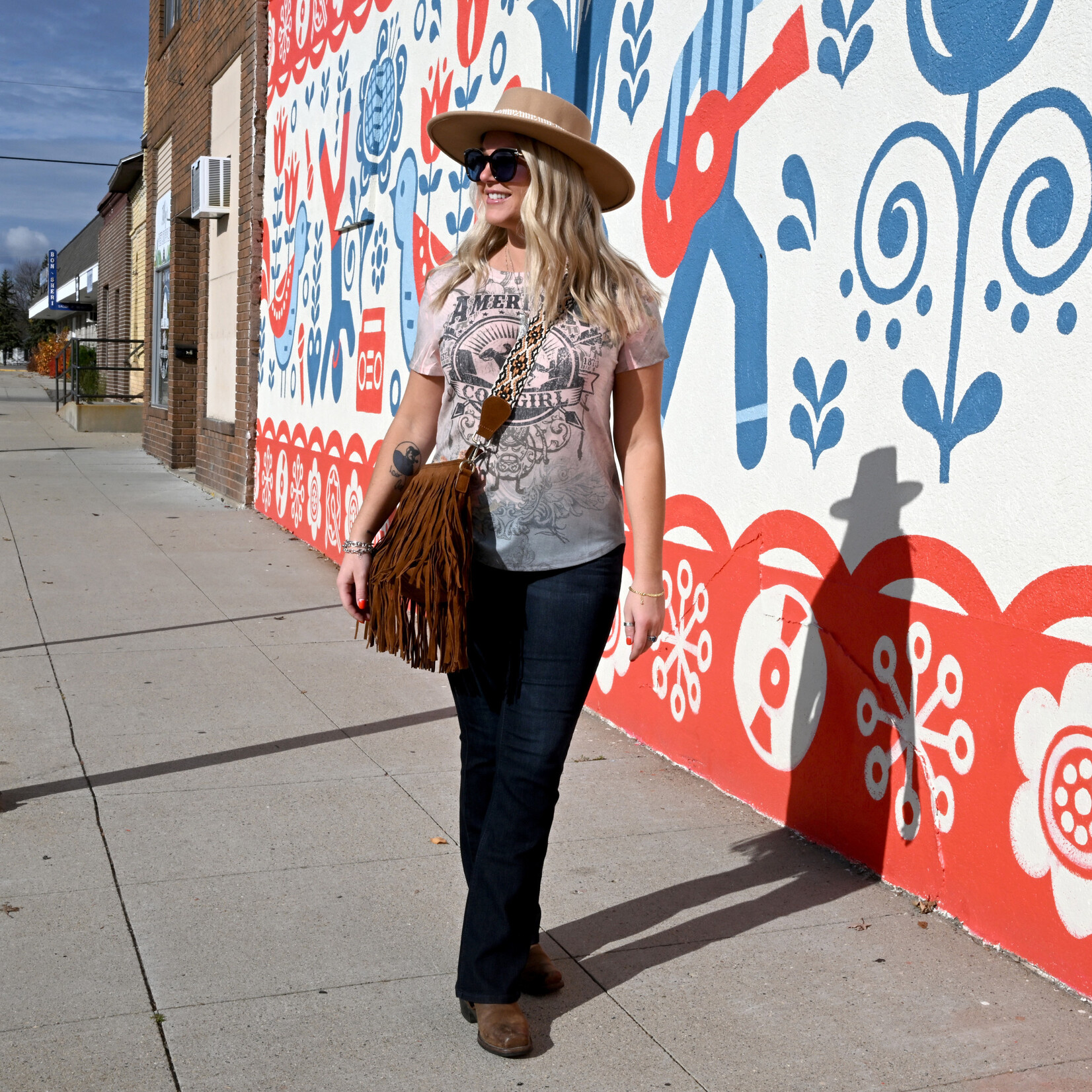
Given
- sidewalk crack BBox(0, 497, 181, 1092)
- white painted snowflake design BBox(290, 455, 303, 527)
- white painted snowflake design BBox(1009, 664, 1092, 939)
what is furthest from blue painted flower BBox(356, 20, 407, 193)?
white painted snowflake design BBox(1009, 664, 1092, 939)

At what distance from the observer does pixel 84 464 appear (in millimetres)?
17016

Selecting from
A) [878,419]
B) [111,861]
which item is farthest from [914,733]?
[111,861]

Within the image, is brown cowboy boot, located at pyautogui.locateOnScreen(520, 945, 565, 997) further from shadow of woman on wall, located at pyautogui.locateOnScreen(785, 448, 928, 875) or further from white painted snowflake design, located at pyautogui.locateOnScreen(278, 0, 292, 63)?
white painted snowflake design, located at pyautogui.locateOnScreen(278, 0, 292, 63)

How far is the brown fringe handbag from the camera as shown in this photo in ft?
9.14

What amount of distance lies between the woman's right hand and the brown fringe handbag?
0.09 m

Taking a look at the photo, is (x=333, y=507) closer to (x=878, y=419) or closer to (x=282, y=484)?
(x=282, y=484)

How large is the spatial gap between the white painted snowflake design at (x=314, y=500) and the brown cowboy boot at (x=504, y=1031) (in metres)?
7.49

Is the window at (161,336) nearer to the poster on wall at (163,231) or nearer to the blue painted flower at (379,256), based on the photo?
the poster on wall at (163,231)

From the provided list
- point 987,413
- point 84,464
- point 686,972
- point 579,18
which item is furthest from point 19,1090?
point 84,464

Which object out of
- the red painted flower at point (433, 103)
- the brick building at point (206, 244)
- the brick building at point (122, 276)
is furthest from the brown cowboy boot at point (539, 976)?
the brick building at point (122, 276)

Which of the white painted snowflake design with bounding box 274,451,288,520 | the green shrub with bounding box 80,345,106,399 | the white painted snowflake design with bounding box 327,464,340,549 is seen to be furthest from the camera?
the green shrub with bounding box 80,345,106,399

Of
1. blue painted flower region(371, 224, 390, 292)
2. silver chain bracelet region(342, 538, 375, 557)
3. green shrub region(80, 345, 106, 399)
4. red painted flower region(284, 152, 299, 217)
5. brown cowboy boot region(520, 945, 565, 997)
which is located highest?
red painted flower region(284, 152, 299, 217)

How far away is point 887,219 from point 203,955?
2.81 m

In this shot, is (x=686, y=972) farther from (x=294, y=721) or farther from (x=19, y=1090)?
(x=294, y=721)
